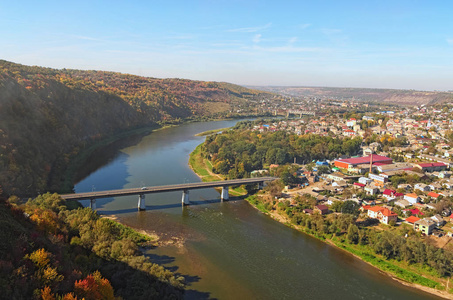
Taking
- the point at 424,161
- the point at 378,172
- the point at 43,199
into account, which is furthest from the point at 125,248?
the point at 424,161

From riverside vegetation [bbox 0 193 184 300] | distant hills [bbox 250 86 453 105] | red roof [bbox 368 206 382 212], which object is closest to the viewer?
riverside vegetation [bbox 0 193 184 300]

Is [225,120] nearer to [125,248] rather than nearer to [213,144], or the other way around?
[213,144]

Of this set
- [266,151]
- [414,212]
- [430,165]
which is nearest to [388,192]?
[414,212]

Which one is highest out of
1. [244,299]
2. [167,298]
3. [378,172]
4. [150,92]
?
[150,92]

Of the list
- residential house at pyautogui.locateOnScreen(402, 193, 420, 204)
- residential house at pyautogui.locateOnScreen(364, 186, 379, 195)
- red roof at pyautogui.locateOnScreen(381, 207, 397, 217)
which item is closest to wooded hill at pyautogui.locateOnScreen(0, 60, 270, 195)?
red roof at pyautogui.locateOnScreen(381, 207, 397, 217)

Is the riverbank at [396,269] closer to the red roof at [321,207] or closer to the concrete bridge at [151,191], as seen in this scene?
the red roof at [321,207]

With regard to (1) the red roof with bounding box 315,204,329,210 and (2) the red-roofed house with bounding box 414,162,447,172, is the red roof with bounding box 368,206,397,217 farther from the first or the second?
(2) the red-roofed house with bounding box 414,162,447,172

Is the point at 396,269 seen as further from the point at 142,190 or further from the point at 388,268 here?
the point at 142,190
